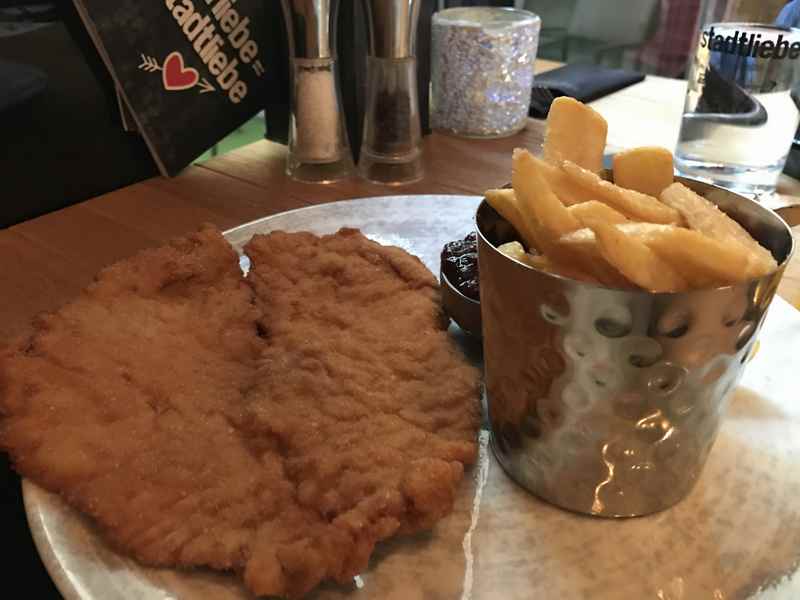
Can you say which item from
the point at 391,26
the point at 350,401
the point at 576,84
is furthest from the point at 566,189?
the point at 576,84

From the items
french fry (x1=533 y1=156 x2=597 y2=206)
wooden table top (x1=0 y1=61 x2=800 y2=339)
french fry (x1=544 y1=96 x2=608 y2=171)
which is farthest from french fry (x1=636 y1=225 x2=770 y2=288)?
wooden table top (x1=0 y1=61 x2=800 y2=339)

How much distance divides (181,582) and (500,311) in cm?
43

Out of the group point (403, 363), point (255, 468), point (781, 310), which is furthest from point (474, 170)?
point (255, 468)

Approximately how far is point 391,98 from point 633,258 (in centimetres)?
116

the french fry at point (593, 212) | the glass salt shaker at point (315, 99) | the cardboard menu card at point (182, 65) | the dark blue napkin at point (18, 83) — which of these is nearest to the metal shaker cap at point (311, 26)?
the glass salt shaker at point (315, 99)

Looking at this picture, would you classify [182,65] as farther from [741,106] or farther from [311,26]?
[741,106]

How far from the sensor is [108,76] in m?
1.61

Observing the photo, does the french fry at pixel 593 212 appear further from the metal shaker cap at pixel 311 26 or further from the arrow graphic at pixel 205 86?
the arrow graphic at pixel 205 86

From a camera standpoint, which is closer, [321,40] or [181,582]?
[181,582]

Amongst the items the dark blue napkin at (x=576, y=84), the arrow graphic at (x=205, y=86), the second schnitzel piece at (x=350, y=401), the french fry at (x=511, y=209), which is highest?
the french fry at (x=511, y=209)

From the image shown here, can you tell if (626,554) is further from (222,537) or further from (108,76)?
(108,76)

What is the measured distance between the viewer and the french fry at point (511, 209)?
780 millimetres

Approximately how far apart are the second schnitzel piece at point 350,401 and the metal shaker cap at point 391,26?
1.94 ft

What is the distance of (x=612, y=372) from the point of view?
72 cm
